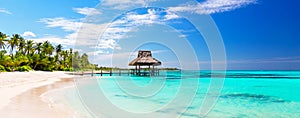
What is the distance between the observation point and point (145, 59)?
93.8 feet

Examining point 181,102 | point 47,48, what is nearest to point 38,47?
point 47,48

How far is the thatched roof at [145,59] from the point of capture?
28312 millimetres

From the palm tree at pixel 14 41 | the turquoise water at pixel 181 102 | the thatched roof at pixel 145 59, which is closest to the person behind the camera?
the turquoise water at pixel 181 102

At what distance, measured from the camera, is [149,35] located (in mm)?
10977

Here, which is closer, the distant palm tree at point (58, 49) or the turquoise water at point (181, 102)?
the turquoise water at point (181, 102)

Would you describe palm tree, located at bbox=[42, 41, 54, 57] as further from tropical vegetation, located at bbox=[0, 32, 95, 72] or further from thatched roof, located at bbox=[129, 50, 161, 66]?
thatched roof, located at bbox=[129, 50, 161, 66]

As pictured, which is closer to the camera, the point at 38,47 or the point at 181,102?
the point at 181,102

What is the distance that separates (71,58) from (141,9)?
1918 inches

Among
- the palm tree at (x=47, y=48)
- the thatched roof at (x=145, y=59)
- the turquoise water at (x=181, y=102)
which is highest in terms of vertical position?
the palm tree at (x=47, y=48)

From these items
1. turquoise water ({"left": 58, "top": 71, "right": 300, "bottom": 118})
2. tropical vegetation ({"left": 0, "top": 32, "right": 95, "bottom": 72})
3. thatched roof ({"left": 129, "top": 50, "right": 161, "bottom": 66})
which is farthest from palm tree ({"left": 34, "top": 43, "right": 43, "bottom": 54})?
turquoise water ({"left": 58, "top": 71, "right": 300, "bottom": 118})

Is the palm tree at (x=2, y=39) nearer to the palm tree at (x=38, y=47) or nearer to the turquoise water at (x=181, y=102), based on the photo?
the palm tree at (x=38, y=47)

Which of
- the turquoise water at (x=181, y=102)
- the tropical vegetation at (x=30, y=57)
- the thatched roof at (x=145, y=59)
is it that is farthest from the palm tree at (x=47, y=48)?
the turquoise water at (x=181, y=102)

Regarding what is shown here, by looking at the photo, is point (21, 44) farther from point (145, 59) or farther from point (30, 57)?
point (145, 59)

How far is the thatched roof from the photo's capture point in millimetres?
28312
